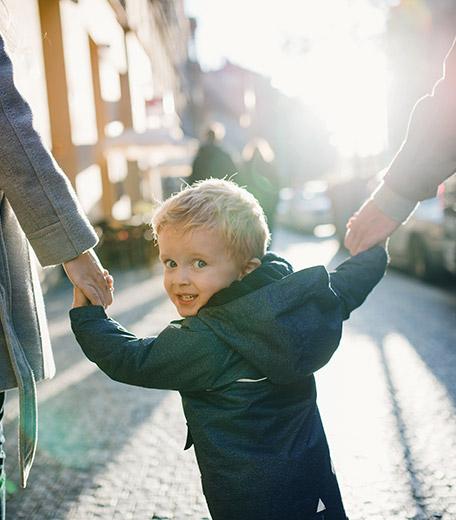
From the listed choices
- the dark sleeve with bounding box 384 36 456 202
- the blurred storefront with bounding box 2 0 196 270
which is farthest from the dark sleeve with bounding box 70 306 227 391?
the blurred storefront with bounding box 2 0 196 270

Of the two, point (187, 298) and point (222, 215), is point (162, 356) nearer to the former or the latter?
point (187, 298)

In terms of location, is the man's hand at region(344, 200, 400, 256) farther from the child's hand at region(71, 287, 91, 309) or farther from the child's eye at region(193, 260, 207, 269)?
the child's hand at region(71, 287, 91, 309)

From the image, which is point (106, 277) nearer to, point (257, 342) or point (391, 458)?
point (257, 342)

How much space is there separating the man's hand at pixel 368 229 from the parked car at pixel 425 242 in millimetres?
6977

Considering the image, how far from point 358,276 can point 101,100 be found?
15460 millimetres

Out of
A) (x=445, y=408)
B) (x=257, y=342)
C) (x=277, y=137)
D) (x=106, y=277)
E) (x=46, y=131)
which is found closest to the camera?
(x=257, y=342)

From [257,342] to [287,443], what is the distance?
0.29 meters

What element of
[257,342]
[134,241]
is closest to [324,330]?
[257,342]

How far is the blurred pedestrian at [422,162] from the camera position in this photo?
9.57 feet

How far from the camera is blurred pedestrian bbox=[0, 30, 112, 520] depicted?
6.48 feet

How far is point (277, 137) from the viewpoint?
7262cm

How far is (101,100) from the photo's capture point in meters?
17.2

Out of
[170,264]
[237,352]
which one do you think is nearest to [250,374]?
[237,352]

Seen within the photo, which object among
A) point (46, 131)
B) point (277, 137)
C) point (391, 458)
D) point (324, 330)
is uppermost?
point (324, 330)
